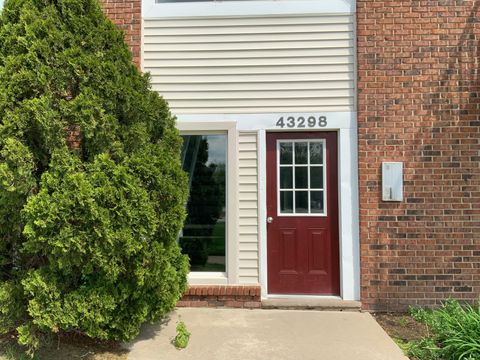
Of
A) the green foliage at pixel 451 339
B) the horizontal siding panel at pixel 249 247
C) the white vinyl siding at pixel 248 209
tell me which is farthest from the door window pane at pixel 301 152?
the green foliage at pixel 451 339

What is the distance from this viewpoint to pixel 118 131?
3.88 m

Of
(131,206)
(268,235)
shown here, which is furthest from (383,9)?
(131,206)

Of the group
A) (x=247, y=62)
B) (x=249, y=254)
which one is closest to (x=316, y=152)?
(x=247, y=62)

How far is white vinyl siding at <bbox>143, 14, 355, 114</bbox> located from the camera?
17.9 ft

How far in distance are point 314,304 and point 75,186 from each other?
10.6 ft

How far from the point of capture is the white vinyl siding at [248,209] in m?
5.43

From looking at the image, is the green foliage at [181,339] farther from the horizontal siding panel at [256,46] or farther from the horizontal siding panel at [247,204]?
the horizontal siding panel at [256,46]

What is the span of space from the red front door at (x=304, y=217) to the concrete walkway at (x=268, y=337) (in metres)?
0.48

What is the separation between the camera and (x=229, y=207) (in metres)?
5.46

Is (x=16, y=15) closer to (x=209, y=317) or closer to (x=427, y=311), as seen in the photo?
(x=209, y=317)

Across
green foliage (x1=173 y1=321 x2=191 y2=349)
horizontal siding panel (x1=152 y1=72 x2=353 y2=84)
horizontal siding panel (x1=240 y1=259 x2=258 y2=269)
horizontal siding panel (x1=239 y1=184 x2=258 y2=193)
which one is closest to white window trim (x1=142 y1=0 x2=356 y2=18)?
horizontal siding panel (x1=152 y1=72 x2=353 y2=84)

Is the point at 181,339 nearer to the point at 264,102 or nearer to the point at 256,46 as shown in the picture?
the point at 264,102

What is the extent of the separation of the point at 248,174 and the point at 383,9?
2747 mm

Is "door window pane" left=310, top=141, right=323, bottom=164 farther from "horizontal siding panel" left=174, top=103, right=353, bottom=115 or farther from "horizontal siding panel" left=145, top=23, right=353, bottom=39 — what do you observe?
"horizontal siding panel" left=145, top=23, right=353, bottom=39
